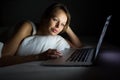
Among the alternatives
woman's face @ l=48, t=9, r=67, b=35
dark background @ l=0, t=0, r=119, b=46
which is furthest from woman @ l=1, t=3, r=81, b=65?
dark background @ l=0, t=0, r=119, b=46

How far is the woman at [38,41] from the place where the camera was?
3.87 ft

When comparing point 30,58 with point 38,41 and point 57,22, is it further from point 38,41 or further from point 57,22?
point 57,22

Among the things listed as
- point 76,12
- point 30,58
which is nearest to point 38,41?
point 30,58

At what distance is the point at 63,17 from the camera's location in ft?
5.26

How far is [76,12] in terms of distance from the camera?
2561mm

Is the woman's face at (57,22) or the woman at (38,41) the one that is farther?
the woman's face at (57,22)

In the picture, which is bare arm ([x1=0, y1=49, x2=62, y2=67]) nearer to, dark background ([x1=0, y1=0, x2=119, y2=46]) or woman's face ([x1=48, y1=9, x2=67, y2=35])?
woman's face ([x1=48, y1=9, x2=67, y2=35])

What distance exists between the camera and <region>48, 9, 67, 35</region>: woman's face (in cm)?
157

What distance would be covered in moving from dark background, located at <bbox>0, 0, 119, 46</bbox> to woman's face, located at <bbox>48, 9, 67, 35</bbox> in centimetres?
94

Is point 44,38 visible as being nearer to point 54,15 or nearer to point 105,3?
point 54,15

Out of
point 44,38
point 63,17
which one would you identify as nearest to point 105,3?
point 63,17

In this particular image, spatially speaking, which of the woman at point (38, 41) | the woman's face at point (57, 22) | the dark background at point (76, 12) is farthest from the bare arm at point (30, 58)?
the dark background at point (76, 12)

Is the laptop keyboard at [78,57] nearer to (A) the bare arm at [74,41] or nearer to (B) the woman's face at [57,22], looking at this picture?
(B) the woman's face at [57,22]

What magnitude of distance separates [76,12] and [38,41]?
1.28 meters
